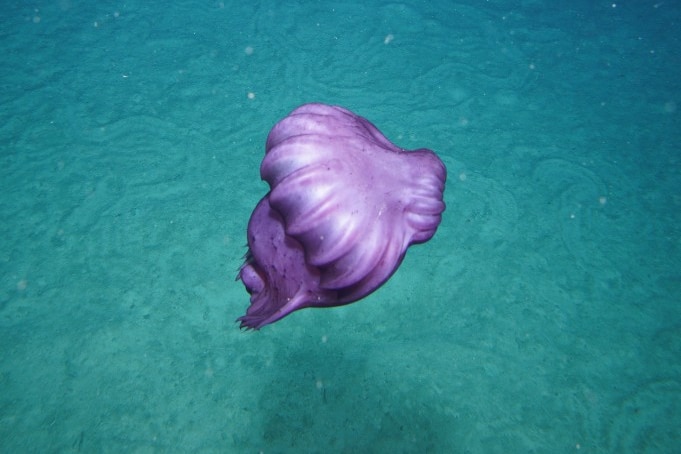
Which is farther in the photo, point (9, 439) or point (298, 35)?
point (298, 35)

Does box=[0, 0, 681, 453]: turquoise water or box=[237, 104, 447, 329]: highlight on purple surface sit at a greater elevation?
box=[237, 104, 447, 329]: highlight on purple surface

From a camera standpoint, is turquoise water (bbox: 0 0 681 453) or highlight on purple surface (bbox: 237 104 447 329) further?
turquoise water (bbox: 0 0 681 453)

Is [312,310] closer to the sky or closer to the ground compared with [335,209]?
closer to the ground

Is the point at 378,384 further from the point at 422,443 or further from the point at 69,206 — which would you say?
the point at 69,206

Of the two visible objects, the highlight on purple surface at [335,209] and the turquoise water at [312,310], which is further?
the turquoise water at [312,310]

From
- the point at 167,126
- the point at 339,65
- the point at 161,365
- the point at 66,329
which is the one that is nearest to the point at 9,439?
the point at 66,329
